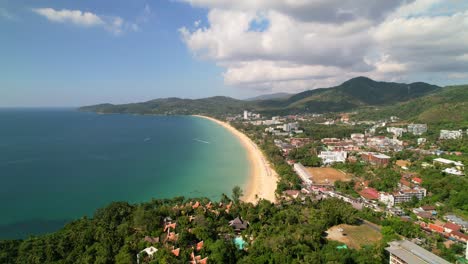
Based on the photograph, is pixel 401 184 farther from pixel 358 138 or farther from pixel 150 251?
pixel 358 138

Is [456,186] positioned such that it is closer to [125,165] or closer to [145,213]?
[145,213]

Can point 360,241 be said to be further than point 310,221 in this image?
No

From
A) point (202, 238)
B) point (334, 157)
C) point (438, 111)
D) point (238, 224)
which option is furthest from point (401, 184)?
point (438, 111)

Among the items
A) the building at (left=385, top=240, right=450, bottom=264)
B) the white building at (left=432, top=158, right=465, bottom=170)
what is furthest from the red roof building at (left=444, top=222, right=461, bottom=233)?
the white building at (left=432, top=158, right=465, bottom=170)

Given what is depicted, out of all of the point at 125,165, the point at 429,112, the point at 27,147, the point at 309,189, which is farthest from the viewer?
the point at 429,112

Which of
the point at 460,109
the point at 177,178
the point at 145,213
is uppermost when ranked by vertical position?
the point at 460,109

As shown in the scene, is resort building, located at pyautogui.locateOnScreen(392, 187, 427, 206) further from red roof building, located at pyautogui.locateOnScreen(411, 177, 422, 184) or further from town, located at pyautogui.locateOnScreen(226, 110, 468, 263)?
red roof building, located at pyautogui.locateOnScreen(411, 177, 422, 184)

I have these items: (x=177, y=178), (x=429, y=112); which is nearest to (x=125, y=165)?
(x=177, y=178)
